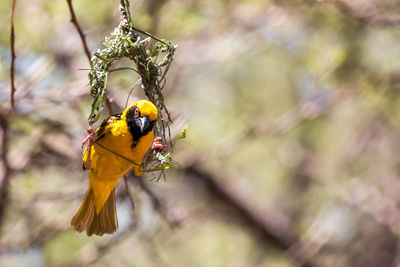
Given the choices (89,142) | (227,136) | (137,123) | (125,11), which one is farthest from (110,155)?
(227,136)

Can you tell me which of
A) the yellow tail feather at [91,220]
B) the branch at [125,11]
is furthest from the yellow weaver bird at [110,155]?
the branch at [125,11]

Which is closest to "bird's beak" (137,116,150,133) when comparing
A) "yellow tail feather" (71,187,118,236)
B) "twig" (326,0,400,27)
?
"yellow tail feather" (71,187,118,236)

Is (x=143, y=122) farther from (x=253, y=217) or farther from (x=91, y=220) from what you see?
(x=253, y=217)

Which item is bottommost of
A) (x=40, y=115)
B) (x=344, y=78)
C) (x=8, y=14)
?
(x=40, y=115)

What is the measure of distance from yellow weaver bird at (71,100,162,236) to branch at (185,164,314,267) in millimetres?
3077

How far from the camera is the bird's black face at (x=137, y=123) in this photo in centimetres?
280

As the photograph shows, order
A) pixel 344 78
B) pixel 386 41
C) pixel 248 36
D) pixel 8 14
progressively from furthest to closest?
1. pixel 386 41
2. pixel 248 36
3. pixel 344 78
4. pixel 8 14

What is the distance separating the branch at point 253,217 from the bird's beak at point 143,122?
329cm

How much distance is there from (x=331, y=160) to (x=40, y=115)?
5.46 m

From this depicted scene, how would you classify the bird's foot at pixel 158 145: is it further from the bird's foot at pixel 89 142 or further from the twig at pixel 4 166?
the twig at pixel 4 166

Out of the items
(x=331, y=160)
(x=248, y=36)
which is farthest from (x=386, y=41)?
(x=331, y=160)

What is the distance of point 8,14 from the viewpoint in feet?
15.5

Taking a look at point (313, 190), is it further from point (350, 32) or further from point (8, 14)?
point (8, 14)

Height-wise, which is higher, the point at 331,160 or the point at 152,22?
the point at 331,160
